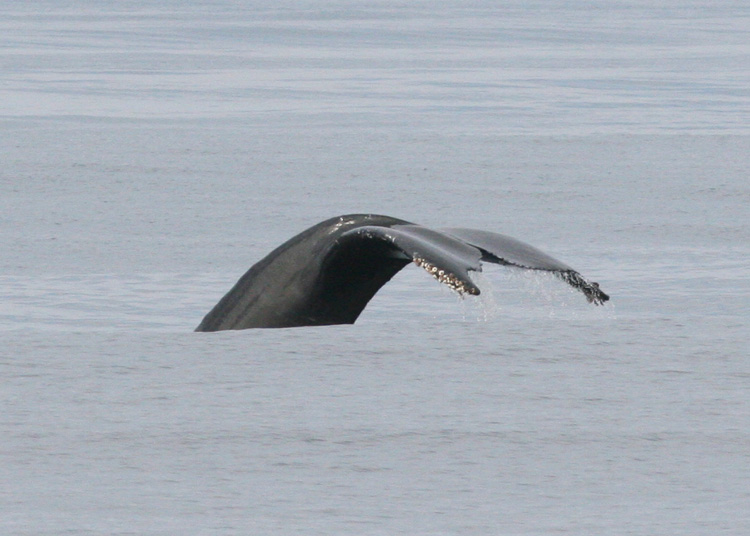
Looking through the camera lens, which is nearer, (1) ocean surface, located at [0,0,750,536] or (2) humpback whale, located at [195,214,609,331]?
(1) ocean surface, located at [0,0,750,536]

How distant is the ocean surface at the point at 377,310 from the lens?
159 inches

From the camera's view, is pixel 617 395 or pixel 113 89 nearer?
pixel 617 395

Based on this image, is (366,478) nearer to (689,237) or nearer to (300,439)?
(300,439)

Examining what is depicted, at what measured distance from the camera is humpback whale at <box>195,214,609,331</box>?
18.9 feet

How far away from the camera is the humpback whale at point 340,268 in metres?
5.77

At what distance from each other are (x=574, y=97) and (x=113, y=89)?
550cm

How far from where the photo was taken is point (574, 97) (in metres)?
20.0

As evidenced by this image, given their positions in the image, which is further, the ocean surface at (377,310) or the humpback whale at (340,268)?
the humpback whale at (340,268)

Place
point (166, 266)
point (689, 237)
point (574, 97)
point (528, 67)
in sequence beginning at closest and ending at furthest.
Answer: point (166, 266), point (689, 237), point (574, 97), point (528, 67)

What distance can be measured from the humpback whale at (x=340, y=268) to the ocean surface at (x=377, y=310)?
0.17m

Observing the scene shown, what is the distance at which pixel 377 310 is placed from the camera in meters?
8.46

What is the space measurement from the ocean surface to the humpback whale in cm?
17

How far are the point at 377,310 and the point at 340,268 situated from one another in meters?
2.37

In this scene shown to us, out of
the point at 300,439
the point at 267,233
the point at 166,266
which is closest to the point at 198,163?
the point at 267,233
